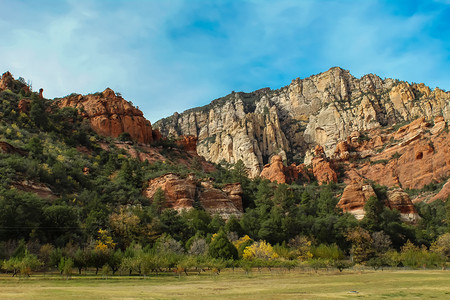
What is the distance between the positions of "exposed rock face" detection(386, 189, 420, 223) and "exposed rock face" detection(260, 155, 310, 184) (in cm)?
4452

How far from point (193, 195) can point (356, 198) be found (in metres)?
36.3

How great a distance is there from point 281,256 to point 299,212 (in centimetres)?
2239

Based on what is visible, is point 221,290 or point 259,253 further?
point 259,253

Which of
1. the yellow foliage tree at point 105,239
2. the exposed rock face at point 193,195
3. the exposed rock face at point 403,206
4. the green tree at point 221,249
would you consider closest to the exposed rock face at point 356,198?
the exposed rock face at point 403,206

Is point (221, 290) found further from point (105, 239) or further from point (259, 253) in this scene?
point (259, 253)

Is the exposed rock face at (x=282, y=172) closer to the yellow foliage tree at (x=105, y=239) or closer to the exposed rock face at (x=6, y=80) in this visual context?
the yellow foliage tree at (x=105, y=239)

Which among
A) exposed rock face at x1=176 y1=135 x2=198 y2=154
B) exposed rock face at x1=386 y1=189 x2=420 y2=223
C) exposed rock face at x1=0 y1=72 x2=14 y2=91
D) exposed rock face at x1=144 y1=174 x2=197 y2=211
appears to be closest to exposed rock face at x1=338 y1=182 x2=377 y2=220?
exposed rock face at x1=386 y1=189 x2=420 y2=223

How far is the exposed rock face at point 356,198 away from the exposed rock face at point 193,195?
932 inches

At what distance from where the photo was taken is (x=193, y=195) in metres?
77.3

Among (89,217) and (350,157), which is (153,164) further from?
(350,157)

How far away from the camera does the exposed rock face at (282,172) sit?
12550cm

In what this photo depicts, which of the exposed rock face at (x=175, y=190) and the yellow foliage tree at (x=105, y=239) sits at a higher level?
the exposed rock face at (x=175, y=190)

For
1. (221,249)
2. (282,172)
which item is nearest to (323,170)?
(282,172)

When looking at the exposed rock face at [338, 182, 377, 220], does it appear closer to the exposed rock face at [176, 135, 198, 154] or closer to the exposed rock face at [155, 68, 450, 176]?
the exposed rock face at [176, 135, 198, 154]
